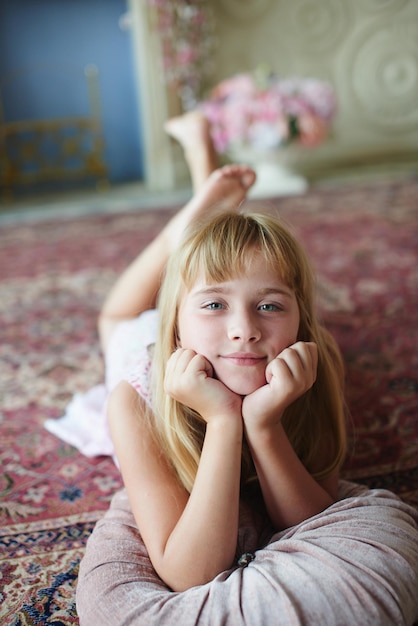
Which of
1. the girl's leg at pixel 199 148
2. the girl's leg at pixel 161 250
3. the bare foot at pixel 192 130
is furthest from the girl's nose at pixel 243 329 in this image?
the bare foot at pixel 192 130

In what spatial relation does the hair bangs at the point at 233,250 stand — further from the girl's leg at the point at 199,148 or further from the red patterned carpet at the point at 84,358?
the girl's leg at the point at 199,148

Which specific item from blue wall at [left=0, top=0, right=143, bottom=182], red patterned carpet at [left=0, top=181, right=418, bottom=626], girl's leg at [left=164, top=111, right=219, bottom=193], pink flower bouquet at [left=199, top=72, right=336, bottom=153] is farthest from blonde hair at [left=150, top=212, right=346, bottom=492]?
blue wall at [left=0, top=0, right=143, bottom=182]

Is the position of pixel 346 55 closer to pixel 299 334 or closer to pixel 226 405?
pixel 299 334

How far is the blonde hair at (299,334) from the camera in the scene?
0.87 metres

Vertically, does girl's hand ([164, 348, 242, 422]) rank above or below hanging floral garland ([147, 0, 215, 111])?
below

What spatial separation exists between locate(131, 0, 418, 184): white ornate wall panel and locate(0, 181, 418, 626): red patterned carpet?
150 cm

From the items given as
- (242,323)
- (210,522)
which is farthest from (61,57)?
(210,522)

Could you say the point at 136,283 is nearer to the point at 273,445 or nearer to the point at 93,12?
the point at 273,445

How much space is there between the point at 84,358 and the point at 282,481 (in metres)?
0.99

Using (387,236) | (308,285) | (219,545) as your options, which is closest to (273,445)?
(219,545)

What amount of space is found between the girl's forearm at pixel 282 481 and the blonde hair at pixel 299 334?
83 mm

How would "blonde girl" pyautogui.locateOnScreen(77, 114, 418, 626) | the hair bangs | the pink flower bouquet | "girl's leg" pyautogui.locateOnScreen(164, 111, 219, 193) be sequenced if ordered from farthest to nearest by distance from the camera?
the pink flower bouquet → "girl's leg" pyautogui.locateOnScreen(164, 111, 219, 193) → the hair bangs → "blonde girl" pyautogui.locateOnScreen(77, 114, 418, 626)

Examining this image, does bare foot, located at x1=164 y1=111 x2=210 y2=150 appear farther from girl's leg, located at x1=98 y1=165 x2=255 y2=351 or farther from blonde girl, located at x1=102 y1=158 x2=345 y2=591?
blonde girl, located at x1=102 y1=158 x2=345 y2=591

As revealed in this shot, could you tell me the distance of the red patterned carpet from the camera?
1.02 m
